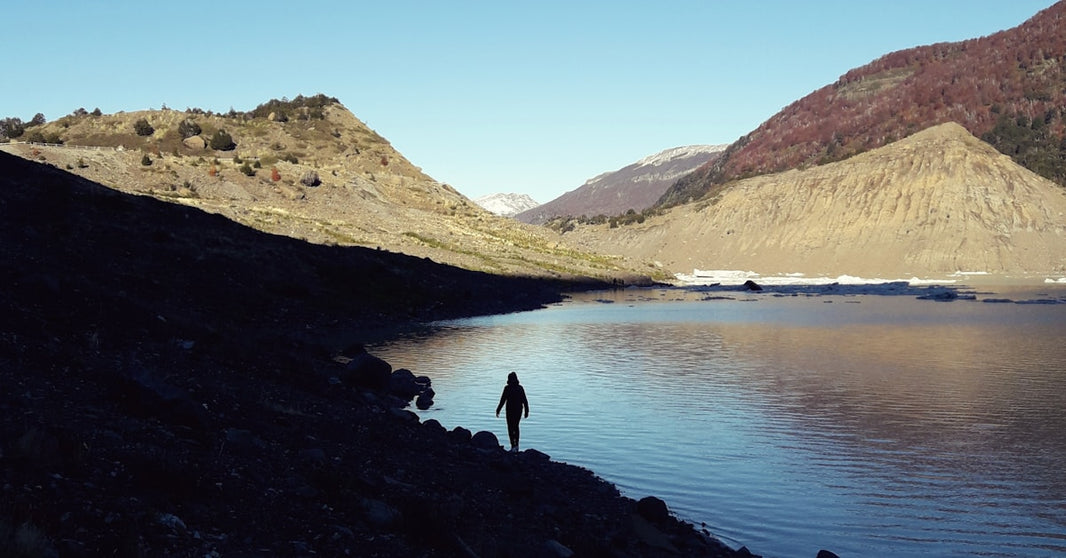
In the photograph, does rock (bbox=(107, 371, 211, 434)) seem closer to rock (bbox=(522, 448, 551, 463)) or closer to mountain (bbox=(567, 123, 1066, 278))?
rock (bbox=(522, 448, 551, 463))

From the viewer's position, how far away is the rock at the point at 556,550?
1192 centimetres

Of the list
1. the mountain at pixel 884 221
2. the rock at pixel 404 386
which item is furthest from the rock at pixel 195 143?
the rock at pixel 404 386

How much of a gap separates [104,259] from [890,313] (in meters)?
55.8

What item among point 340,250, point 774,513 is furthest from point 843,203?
point 774,513

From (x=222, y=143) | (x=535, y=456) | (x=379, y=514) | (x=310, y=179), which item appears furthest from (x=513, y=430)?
(x=222, y=143)

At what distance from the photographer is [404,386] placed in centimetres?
2967

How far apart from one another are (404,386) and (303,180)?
7633cm

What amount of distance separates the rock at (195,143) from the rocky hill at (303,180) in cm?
18

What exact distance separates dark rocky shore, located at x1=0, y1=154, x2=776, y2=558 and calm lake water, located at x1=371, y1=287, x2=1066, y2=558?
7.69 ft

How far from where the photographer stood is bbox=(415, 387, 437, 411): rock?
1079 inches

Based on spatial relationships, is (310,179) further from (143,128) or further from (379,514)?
(379,514)

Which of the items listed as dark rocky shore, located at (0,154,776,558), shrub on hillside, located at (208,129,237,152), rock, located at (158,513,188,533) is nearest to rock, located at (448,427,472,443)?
dark rocky shore, located at (0,154,776,558)

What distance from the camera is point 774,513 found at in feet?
54.5

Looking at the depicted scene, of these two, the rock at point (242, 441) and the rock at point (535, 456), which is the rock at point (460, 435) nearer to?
the rock at point (535, 456)
